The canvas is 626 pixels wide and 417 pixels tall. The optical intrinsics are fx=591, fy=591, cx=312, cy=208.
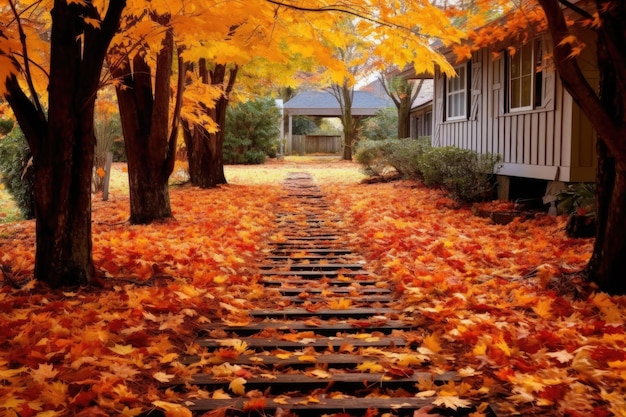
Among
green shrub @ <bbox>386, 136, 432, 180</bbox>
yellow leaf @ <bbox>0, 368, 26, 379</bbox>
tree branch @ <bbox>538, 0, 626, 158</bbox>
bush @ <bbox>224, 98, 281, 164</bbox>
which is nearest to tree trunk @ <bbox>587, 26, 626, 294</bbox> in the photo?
tree branch @ <bbox>538, 0, 626, 158</bbox>

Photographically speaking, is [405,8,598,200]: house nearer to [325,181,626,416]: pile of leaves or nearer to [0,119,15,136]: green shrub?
[325,181,626,416]: pile of leaves

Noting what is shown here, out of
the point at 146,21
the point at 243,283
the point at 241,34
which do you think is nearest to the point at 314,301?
the point at 243,283

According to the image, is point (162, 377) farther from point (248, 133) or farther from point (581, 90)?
point (248, 133)

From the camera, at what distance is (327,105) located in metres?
41.6

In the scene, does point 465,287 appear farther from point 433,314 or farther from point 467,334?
point 467,334

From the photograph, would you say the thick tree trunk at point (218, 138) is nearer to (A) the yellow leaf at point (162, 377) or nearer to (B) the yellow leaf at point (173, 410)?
(A) the yellow leaf at point (162, 377)

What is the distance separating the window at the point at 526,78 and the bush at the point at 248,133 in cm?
2163

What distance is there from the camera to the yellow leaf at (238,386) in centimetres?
335

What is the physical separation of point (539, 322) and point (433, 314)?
80 centimetres

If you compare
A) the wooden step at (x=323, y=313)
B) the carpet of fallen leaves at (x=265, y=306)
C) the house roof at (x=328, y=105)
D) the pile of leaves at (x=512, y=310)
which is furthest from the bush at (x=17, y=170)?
the house roof at (x=328, y=105)

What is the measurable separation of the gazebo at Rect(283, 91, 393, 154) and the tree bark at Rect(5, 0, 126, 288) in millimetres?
34794

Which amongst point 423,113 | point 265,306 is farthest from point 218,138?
point 423,113

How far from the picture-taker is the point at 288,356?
3.94 meters

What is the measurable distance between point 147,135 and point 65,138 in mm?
4470
